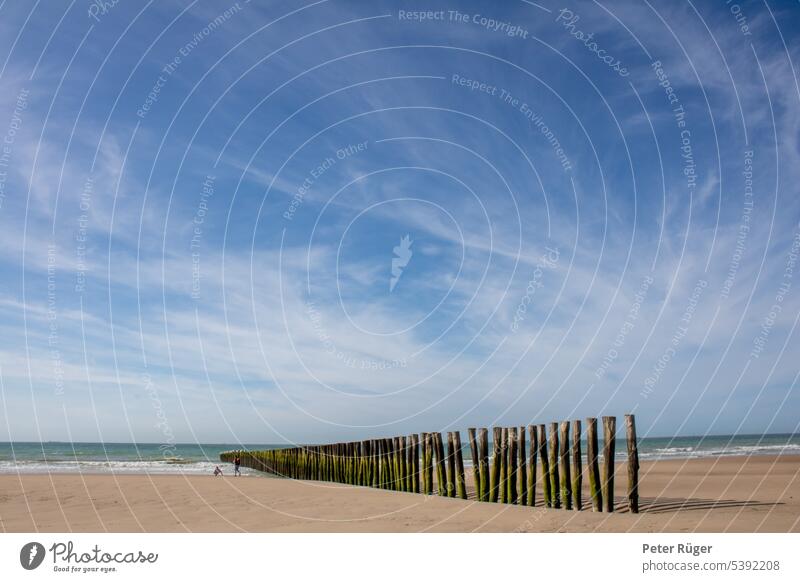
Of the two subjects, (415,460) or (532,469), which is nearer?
(532,469)

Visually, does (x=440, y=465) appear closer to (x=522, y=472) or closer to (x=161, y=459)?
(x=522, y=472)

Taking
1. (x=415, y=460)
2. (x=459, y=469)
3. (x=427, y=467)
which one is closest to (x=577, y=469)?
(x=459, y=469)

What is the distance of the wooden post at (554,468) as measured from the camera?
14.1 meters

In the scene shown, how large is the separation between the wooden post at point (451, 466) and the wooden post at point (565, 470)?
4654mm

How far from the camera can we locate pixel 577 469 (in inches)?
537

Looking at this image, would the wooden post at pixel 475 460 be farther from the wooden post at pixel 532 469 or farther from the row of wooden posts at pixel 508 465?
the wooden post at pixel 532 469

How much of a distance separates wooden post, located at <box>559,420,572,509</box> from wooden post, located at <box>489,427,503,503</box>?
2283mm

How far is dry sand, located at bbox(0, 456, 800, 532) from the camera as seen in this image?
1167 centimetres

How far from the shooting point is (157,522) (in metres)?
12.7

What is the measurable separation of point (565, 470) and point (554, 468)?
442 mm

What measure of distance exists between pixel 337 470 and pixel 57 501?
13.5m
